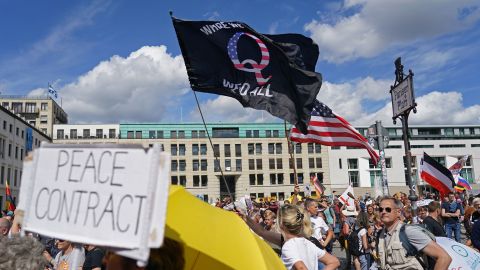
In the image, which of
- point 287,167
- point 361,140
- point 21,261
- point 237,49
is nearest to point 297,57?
point 237,49

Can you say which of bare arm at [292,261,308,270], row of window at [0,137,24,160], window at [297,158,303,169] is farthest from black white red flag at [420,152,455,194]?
window at [297,158,303,169]

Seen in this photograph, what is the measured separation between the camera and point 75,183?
6.09 feet

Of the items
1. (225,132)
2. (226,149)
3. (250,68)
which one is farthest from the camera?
(225,132)

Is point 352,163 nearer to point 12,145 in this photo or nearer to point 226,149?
point 226,149

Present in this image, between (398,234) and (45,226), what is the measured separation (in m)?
3.38

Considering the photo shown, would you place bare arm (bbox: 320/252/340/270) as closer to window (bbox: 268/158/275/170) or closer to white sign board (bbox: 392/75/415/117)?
white sign board (bbox: 392/75/415/117)

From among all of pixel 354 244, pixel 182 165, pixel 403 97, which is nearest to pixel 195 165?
pixel 182 165

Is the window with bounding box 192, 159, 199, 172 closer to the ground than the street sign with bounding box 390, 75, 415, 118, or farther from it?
farther from it

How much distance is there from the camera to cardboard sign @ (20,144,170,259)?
5.36ft

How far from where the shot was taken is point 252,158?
279ft

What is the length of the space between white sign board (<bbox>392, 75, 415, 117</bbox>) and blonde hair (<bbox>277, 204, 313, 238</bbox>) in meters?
A: 10.2

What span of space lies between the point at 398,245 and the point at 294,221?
3.45 ft

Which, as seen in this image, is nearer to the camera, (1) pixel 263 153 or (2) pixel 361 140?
(2) pixel 361 140

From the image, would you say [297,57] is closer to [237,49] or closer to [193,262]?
[237,49]
